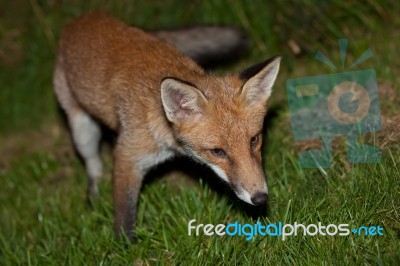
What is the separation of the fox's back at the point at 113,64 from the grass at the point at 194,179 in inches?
45.0

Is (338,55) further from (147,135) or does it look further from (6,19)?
(6,19)

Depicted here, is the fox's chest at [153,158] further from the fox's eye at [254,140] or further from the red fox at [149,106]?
the fox's eye at [254,140]

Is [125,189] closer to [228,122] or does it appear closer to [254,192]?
[228,122]

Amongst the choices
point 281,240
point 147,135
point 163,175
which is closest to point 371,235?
point 281,240

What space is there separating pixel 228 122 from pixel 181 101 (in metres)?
0.45

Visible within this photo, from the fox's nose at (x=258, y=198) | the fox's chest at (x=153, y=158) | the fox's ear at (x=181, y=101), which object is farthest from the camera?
the fox's chest at (x=153, y=158)

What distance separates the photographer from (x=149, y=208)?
603 centimetres

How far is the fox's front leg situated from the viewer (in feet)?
18.3

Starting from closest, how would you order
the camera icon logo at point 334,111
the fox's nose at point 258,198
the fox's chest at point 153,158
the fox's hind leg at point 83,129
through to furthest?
the fox's nose at point 258,198, the fox's chest at point 153,158, the camera icon logo at point 334,111, the fox's hind leg at point 83,129

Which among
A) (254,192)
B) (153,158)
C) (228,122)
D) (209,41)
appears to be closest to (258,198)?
(254,192)

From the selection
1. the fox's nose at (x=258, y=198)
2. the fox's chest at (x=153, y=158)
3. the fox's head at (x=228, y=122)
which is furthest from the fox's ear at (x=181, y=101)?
the fox's nose at (x=258, y=198)

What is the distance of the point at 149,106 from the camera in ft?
17.9

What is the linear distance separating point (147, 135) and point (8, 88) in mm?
4859

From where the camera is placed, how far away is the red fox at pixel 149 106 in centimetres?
474
